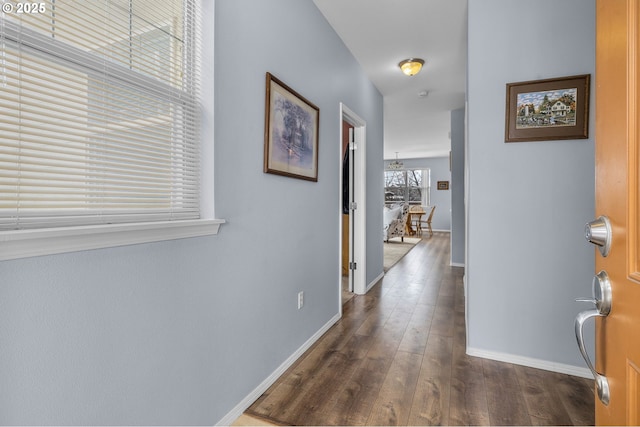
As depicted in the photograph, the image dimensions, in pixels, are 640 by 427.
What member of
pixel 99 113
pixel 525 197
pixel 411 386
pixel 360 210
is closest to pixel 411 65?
pixel 360 210

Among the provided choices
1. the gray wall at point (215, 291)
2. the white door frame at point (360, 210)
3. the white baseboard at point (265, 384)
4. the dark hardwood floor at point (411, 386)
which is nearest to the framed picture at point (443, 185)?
the white door frame at point (360, 210)

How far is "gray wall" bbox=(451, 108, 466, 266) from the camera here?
5.43m

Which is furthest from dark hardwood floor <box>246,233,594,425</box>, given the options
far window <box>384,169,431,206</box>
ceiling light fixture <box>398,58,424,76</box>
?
far window <box>384,169,431,206</box>

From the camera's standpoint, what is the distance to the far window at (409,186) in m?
11.5

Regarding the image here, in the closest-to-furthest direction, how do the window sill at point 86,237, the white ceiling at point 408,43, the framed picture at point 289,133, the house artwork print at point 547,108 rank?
1. the window sill at point 86,237
2. the framed picture at point 289,133
3. the house artwork print at point 547,108
4. the white ceiling at point 408,43

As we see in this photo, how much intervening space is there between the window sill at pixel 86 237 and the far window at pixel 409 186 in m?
11.0

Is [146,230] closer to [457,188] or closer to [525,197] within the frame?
[525,197]

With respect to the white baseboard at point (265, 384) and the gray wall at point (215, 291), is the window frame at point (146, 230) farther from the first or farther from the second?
the white baseboard at point (265, 384)

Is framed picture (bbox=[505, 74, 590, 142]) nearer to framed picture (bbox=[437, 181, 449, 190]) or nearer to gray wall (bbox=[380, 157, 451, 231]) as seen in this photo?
framed picture (bbox=[437, 181, 449, 190])

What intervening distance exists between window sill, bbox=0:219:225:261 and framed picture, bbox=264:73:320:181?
744 mm

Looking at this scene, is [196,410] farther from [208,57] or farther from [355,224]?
[355,224]

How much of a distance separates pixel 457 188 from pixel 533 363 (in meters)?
3.87

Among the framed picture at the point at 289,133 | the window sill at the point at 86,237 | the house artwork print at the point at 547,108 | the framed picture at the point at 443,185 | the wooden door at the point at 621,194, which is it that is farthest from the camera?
the framed picture at the point at 443,185

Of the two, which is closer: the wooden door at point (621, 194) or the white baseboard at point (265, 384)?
the wooden door at point (621, 194)
